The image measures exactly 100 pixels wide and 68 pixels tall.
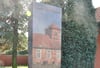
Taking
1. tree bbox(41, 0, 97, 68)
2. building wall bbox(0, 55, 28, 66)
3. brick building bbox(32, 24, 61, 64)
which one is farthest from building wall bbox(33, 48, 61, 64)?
building wall bbox(0, 55, 28, 66)

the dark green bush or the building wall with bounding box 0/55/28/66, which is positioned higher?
the dark green bush

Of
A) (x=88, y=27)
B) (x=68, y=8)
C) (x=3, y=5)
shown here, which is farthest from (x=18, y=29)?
(x=88, y=27)

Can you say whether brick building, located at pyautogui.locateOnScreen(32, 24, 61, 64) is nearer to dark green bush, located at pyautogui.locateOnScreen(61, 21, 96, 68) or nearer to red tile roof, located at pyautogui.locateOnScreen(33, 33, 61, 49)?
red tile roof, located at pyautogui.locateOnScreen(33, 33, 61, 49)

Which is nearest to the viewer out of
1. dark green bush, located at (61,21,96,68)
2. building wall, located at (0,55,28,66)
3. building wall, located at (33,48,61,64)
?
building wall, located at (33,48,61,64)

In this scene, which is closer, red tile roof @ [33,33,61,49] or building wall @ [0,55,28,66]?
red tile roof @ [33,33,61,49]

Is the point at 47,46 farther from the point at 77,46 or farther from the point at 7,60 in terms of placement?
the point at 7,60

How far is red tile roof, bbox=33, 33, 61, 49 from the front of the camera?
219 inches

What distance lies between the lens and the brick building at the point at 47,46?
18.3 feet

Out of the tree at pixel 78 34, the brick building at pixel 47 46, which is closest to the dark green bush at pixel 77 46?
the tree at pixel 78 34

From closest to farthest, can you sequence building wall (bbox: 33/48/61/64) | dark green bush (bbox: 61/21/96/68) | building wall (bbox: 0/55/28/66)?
building wall (bbox: 33/48/61/64), dark green bush (bbox: 61/21/96/68), building wall (bbox: 0/55/28/66)

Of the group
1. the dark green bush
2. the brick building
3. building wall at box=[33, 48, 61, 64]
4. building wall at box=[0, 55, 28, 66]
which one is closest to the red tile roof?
the brick building

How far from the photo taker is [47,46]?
19.0 ft

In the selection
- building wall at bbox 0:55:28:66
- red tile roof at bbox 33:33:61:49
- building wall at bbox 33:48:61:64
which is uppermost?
red tile roof at bbox 33:33:61:49

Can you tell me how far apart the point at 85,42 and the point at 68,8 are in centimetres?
134
